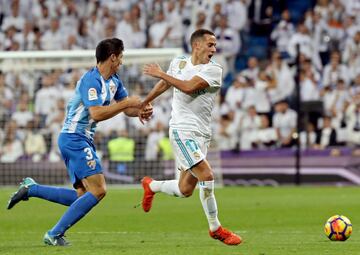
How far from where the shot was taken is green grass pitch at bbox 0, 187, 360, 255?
1059 cm

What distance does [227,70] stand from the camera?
2625 centimetres

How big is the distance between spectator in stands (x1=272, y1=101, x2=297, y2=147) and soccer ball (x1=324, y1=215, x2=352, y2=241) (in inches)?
503

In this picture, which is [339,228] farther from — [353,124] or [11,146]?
[11,146]

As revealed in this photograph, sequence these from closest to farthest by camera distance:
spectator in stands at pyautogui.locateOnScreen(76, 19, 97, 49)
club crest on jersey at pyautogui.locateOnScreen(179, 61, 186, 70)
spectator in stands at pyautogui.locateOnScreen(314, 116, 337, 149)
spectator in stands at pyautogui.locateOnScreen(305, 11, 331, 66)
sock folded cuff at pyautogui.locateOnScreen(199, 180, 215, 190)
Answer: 1. sock folded cuff at pyautogui.locateOnScreen(199, 180, 215, 190)
2. club crest on jersey at pyautogui.locateOnScreen(179, 61, 186, 70)
3. spectator in stands at pyautogui.locateOnScreen(314, 116, 337, 149)
4. spectator in stands at pyautogui.locateOnScreen(305, 11, 331, 66)
5. spectator in stands at pyautogui.locateOnScreen(76, 19, 97, 49)

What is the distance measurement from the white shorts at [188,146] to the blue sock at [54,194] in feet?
4.05

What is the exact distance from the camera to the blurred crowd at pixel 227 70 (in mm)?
23672

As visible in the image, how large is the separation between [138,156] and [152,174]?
57cm

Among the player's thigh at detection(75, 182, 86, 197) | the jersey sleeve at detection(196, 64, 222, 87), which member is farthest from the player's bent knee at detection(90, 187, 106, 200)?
the jersey sleeve at detection(196, 64, 222, 87)

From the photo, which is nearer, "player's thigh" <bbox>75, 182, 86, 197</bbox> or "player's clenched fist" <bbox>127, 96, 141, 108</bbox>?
"player's clenched fist" <bbox>127, 96, 141, 108</bbox>

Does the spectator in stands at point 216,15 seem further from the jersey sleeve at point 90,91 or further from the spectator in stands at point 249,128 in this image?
the jersey sleeve at point 90,91

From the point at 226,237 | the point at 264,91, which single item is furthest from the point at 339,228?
the point at 264,91

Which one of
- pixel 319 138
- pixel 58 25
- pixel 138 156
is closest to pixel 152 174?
pixel 138 156

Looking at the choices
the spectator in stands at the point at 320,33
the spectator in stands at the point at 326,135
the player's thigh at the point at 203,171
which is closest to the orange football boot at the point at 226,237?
the player's thigh at the point at 203,171

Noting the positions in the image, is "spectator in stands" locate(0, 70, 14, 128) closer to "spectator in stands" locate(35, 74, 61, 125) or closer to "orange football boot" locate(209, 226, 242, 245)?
"spectator in stands" locate(35, 74, 61, 125)
